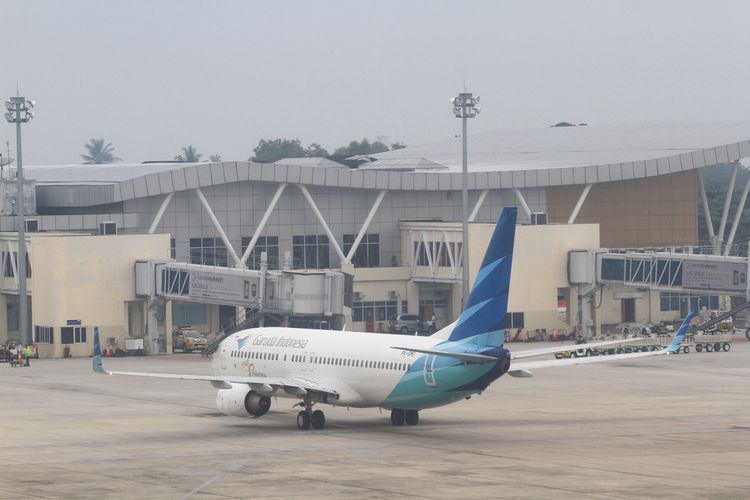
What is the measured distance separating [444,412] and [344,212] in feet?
213

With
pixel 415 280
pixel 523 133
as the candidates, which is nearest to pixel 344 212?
pixel 415 280

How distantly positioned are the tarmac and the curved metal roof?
40243 millimetres

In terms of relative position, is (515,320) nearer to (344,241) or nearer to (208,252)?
(344,241)

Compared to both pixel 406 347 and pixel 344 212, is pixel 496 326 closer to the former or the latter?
pixel 406 347

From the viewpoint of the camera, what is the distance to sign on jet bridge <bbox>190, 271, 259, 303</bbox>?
10612cm

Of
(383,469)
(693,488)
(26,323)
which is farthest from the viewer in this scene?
(26,323)

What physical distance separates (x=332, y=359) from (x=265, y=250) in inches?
2626

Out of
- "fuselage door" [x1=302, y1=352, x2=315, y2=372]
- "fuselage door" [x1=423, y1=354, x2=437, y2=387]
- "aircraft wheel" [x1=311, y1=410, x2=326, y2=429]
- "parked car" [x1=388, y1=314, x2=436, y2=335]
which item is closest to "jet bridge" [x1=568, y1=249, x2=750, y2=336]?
"parked car" [x1=388, y1=314, x2=436, y2=335]

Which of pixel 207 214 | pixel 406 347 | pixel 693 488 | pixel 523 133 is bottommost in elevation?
pixel 693 488

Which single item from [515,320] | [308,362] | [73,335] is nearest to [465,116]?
[515,320]

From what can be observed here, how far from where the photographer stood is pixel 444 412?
63.2 m

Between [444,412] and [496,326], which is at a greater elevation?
[496,326]

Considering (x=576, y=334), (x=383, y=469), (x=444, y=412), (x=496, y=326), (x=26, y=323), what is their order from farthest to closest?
(x=576, y=334)
(x=26, y=323)
(x=444, y=412)
(x=496, y=326)
(x=383, y=469)

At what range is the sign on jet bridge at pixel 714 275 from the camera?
355ft
